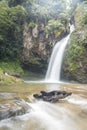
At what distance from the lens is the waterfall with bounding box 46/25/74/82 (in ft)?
88.5

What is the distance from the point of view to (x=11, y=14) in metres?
30.6

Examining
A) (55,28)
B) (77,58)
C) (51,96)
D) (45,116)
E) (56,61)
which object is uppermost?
(55,28)

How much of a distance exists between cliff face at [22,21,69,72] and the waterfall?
729mm

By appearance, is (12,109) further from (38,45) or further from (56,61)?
(38,45)


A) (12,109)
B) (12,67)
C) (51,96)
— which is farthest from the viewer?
(12,67)

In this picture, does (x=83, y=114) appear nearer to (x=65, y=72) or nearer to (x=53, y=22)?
(x=65, y=72)

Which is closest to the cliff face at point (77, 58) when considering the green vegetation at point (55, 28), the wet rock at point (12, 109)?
the green vegetation at point (55, 28)

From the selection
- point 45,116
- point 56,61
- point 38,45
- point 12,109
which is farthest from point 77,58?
point 12,109

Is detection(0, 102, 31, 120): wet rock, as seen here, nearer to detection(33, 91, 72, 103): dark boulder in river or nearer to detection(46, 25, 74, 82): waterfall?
detection(33, 91, 72, 103): dark boulder in river

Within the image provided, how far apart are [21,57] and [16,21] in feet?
14.7

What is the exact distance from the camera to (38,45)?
30.0m

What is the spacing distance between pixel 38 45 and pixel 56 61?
349 cm

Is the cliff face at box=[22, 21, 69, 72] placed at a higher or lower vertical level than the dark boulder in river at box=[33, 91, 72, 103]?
higher

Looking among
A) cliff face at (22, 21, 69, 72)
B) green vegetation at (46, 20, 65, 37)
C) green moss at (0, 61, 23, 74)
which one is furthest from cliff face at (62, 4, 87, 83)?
green moss at (0, 61, 23, 74)
